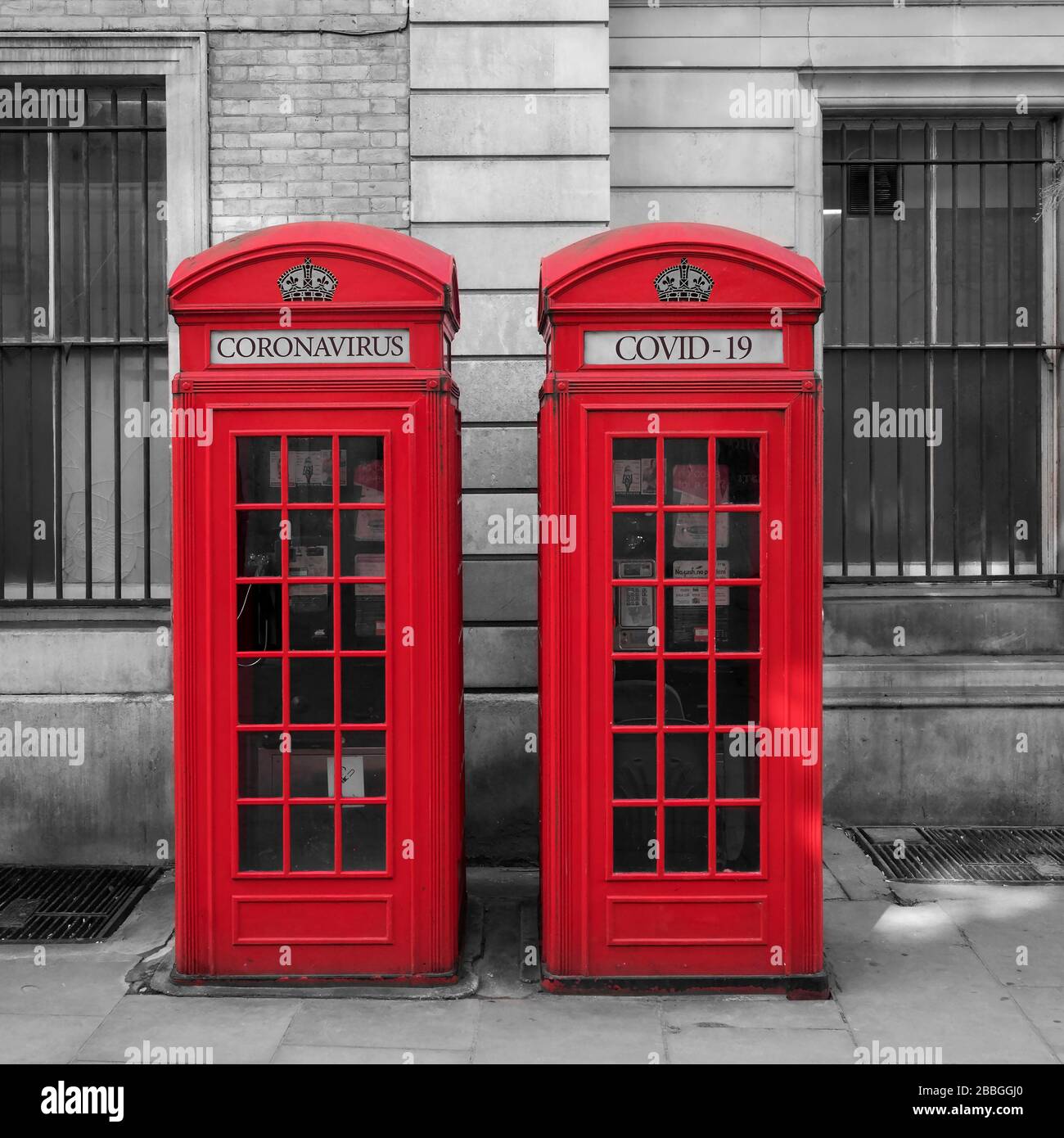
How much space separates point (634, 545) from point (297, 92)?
3.84 meters

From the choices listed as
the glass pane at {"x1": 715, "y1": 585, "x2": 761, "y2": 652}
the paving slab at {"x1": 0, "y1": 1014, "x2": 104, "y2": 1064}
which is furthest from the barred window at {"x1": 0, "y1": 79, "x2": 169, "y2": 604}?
the glass pane at {"x1": 715, "y1": 585, "x2": 761, "y2": 652}

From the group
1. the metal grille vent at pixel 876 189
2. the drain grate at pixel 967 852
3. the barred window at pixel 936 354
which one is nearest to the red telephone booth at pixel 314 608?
the drain grate at pixel 967 852

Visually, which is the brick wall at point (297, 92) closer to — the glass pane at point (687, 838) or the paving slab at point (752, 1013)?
the glass pane at point (687, 838)

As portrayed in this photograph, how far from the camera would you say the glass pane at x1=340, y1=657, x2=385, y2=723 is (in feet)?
16.3

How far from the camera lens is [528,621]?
6.94 m

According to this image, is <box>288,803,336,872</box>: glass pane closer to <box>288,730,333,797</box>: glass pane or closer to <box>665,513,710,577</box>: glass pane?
<box>288,730,333,797</box>: glass pane

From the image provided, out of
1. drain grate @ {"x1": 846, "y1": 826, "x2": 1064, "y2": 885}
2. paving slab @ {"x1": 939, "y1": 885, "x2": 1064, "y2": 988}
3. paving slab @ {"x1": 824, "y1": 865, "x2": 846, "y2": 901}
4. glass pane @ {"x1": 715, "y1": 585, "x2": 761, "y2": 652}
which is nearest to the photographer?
glass pane @ {"x1": 715, "y1": 585, "x2": 761, "y2": 652}

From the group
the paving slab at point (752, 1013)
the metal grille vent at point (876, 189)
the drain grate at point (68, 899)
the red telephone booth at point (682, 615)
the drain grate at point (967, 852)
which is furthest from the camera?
the metal grille vent at point (876, 189)

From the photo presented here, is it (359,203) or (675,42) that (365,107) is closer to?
(359,203)

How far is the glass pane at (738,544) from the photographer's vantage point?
4.89 m

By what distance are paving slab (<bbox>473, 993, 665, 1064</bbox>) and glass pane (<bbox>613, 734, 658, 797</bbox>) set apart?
2.80 ft

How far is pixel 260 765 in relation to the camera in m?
5.01

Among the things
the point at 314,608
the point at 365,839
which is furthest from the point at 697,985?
the point at 314,608

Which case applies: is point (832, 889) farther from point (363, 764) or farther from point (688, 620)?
point (363, 764)
